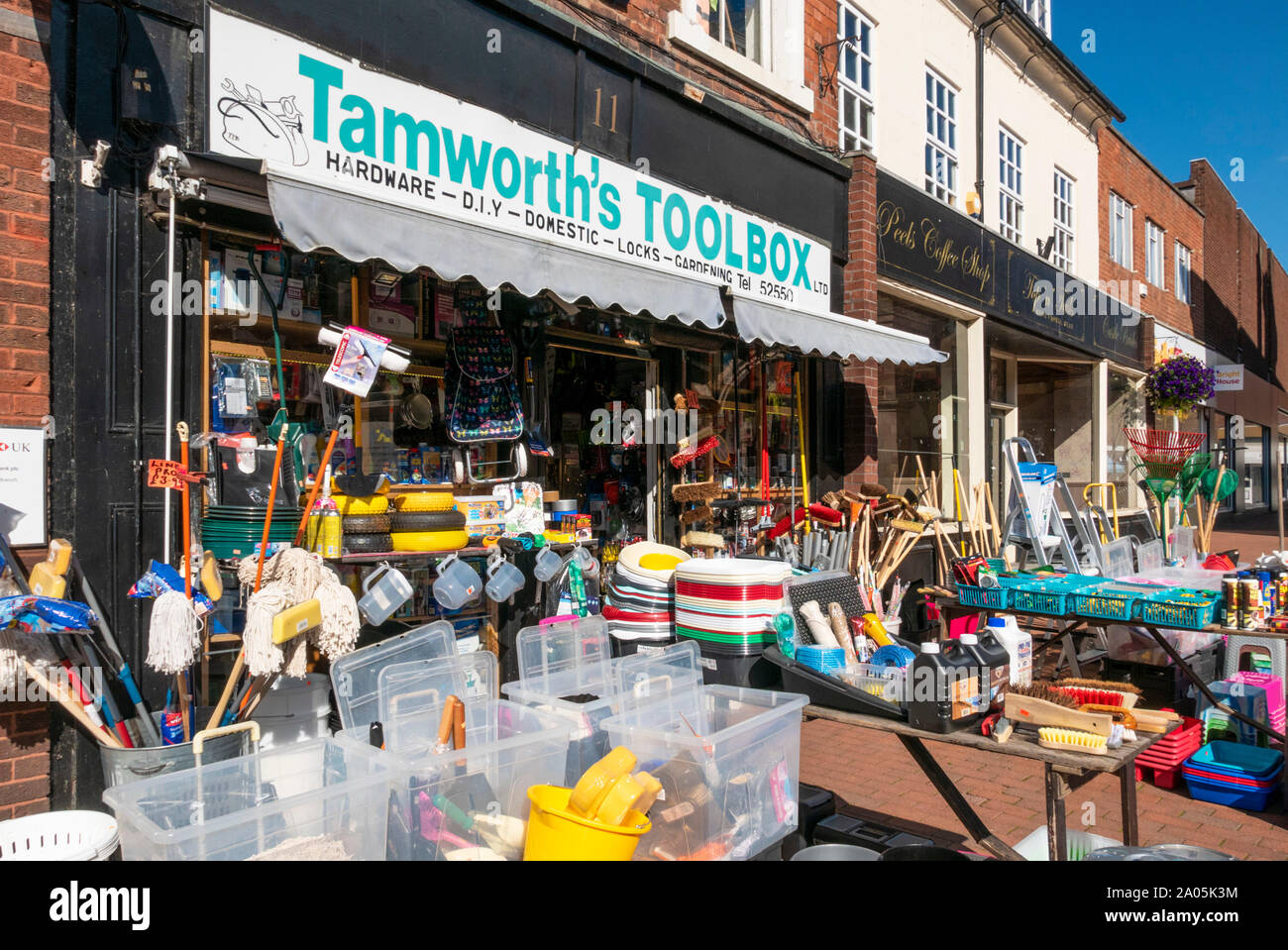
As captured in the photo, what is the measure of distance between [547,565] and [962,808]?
268 cm

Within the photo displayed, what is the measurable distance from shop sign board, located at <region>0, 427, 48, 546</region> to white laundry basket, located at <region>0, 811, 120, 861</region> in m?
1.13

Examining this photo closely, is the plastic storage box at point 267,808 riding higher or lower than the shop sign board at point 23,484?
lower

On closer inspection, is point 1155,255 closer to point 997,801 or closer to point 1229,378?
point 1229,378

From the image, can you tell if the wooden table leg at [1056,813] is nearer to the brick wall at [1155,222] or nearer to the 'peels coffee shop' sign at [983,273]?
the 'peels coffee shop' sign at [983,273]

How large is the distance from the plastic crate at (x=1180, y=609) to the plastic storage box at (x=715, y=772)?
2336 millimetres

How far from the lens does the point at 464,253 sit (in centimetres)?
401

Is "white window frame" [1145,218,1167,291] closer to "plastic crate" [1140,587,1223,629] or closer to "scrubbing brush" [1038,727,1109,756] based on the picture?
"plastic crate" [1140,587,1223,629]

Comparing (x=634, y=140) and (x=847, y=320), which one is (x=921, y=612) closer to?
(x=847, y=320)

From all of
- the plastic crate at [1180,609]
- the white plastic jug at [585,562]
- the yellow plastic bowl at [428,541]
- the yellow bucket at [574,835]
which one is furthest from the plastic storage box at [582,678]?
the plastic crate at [1180,609]

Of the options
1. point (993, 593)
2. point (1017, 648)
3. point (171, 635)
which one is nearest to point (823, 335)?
point (993, 593)

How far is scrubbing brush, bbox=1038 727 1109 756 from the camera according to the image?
3016 millimetres

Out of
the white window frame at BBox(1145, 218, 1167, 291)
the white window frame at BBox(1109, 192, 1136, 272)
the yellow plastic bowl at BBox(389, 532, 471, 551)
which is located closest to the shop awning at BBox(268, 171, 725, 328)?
the yellow plastic bowl at BBox(389, 532, 471, 551)

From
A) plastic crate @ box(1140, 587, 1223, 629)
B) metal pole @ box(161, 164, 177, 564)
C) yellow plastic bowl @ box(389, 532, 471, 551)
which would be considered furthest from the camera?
yellow plastic bowl @ box(389, 532, 471, 551)

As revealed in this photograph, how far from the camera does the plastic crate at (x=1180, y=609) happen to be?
430 centimetres
